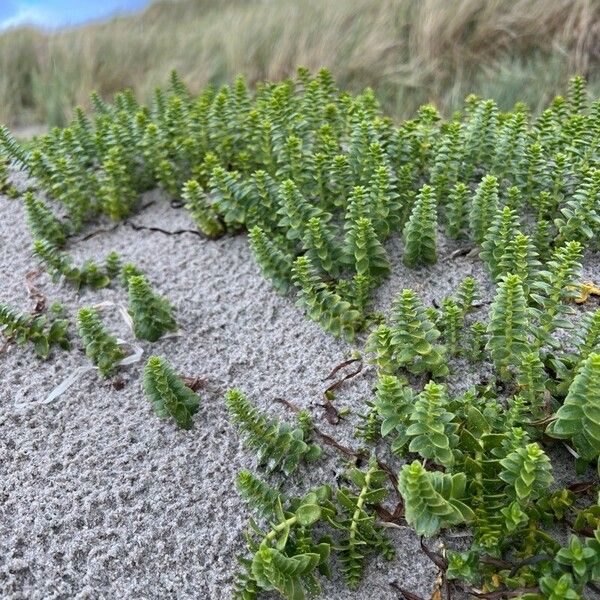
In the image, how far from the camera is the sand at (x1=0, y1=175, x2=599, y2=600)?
2.34m

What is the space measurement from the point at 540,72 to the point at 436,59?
973 mm

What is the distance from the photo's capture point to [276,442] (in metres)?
2.51

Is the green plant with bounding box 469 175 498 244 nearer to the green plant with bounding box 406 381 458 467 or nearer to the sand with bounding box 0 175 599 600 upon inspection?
the sand with bounding box 0 175 599 600

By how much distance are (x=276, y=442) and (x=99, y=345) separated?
914 millimetres

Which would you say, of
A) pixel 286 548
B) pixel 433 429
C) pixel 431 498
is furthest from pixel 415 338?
pixel 286 548

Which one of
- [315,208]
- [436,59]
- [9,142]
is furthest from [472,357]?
[436,59]

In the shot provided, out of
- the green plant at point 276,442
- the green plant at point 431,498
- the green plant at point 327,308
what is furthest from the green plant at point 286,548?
the green plant at point 327,308

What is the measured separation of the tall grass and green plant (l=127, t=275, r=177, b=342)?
342cm

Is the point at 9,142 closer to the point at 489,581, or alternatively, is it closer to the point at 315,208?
the point at 315,208

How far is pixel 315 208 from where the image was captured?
316cm

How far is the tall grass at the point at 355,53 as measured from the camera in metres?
6.21

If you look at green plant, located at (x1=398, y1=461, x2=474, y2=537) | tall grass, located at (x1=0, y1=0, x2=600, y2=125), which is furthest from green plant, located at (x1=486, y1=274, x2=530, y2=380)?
tall grass, located at (x1=0, y1=0, x2=600, y2=125)

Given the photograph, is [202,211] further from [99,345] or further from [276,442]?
[276,442]

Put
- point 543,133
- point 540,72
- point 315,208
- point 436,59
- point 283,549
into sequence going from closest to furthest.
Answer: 1. point 283,549
2. point 315,208
3. point 543,133
4. point 540,72
5. point 436,59
